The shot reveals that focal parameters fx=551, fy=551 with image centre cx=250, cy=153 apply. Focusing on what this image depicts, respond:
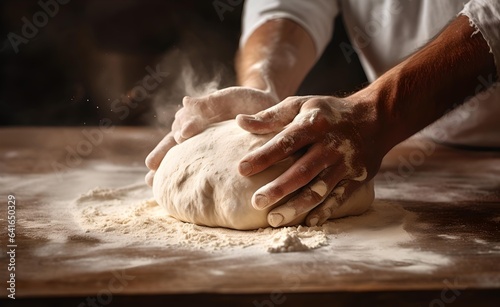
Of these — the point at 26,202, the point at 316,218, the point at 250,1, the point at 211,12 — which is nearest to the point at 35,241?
the point at 26,202

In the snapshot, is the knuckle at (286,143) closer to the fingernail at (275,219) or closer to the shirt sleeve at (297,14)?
the fingernail at (275,219)

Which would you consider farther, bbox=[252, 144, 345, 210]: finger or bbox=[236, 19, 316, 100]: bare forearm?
bbox=[236, 19, 316, 100]: bare forearm

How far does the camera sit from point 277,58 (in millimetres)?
2166

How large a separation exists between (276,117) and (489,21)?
71 cm

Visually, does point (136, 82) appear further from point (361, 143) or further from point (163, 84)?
point (361, 143)

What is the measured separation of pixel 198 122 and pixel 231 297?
726mm

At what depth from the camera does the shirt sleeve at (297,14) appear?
241 centimetres

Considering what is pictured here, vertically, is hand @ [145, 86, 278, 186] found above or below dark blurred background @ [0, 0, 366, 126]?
below

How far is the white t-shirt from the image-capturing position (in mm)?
2256
